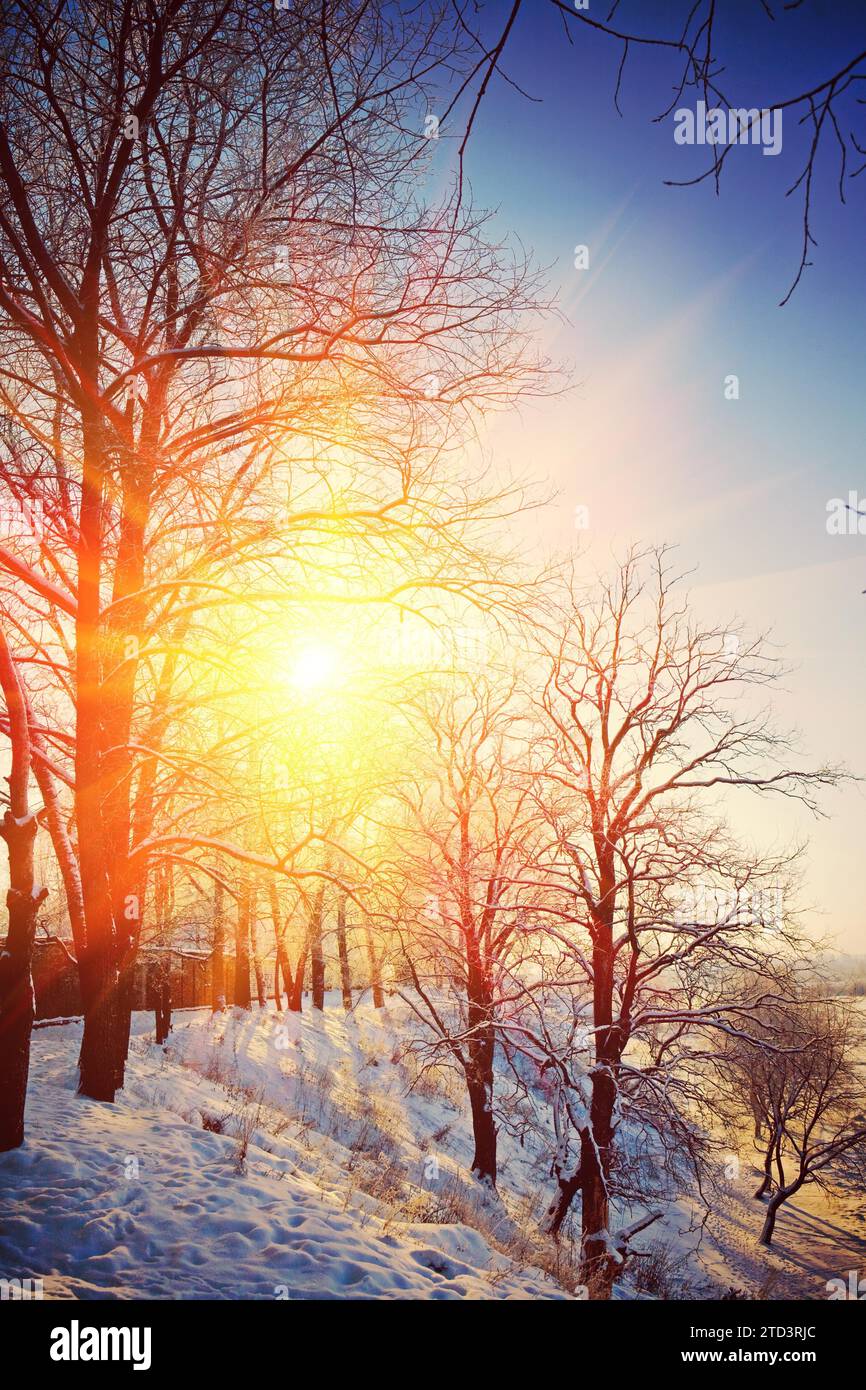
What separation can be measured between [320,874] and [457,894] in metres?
4.79

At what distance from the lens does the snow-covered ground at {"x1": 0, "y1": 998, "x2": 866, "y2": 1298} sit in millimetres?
3795

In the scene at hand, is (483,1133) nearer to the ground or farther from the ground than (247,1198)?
nearer to the ground

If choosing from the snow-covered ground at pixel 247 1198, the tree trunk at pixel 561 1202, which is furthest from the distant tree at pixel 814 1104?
the tree trunk at pixel 561 1202

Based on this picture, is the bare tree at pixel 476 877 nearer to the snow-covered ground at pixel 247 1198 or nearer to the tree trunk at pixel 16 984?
the snow-covered ground at pixel 247 1198

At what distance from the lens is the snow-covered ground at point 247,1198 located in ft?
12.5

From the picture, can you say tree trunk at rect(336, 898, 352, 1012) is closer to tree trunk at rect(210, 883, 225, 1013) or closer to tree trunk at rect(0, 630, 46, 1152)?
tree trunk at rect(210, 883, 225, 1013)

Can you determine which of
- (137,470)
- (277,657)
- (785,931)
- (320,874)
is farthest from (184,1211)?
(785,931)

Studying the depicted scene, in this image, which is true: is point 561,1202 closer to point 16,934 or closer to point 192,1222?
point 192,1222

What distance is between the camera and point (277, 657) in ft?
20.2

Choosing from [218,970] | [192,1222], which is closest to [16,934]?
[192,1222]

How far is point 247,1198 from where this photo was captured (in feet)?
16.1

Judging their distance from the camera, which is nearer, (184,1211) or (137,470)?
(184,1211)
